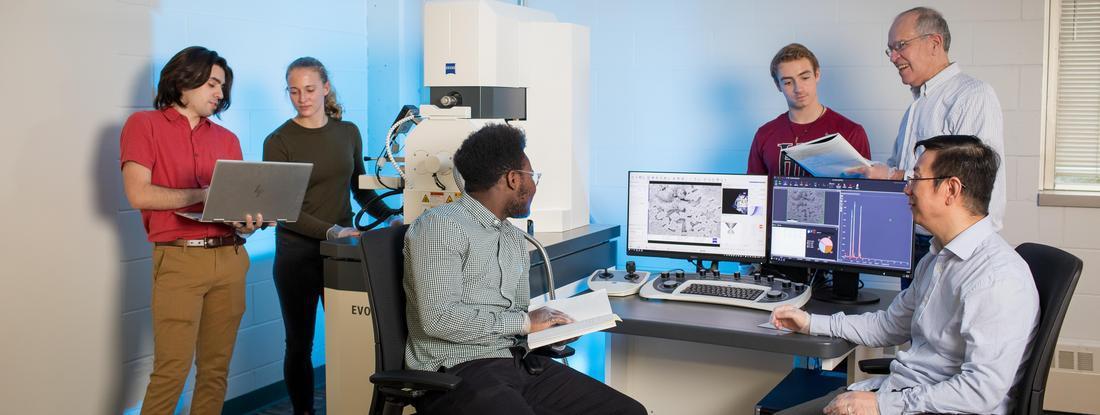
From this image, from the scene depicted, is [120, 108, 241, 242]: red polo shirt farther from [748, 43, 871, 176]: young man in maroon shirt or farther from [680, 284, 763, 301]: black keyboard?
[748, 43, 871, 176]: young man in maroon shirt

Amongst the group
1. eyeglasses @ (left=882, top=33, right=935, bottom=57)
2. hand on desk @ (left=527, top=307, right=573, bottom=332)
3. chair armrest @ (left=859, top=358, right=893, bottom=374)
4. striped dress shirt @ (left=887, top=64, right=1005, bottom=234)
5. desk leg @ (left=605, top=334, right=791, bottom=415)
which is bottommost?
desk leg @ (left=605, top=334, right=791, bottom=415)

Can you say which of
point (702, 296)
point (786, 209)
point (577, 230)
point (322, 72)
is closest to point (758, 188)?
point (786, 209)

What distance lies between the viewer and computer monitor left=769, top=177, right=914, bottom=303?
2570 millimetres

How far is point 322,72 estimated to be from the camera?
3.31 m

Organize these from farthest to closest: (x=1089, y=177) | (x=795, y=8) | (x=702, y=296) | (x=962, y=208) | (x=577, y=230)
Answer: (x=795, y=8), (x=1089, y=177), (x=577, y=230), (x=702, y=296), (x=962, y=208)

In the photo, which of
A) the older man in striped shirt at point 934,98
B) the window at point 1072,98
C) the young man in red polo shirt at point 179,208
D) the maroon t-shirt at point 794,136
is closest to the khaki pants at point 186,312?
the young man in red polo shirt at point 179,208

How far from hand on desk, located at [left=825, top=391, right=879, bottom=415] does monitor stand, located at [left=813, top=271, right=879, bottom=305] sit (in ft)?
2.16

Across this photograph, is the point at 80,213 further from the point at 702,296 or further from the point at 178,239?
the point at 702,296

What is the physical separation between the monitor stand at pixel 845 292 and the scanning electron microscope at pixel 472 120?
2.75ft

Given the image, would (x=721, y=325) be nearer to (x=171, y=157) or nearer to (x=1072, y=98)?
(x=171, y=157)

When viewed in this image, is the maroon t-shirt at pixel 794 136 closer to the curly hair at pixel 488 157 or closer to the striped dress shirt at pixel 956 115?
the striped dress shirt at pixel 956 115

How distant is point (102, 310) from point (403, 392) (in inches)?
59.2

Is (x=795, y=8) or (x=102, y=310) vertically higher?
(x=795, y=8)

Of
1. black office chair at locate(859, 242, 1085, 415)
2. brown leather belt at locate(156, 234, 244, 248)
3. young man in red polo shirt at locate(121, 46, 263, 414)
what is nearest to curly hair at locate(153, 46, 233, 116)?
young man in red polo shirt at locate(121, 46, 263, 414)
